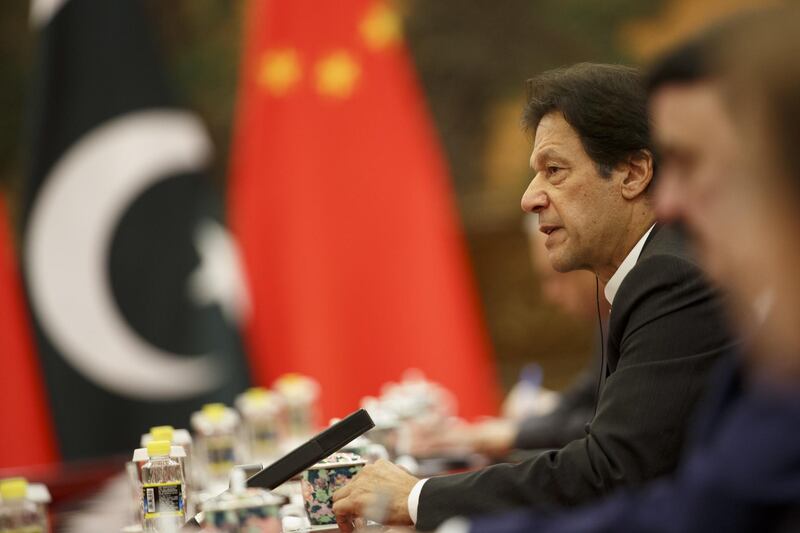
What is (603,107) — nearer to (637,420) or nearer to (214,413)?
(637,420)

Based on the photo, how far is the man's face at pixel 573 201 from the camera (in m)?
2.43

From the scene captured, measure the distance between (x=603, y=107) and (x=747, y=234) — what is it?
4.14 ft

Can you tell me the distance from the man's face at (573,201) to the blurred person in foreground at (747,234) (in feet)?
3.70

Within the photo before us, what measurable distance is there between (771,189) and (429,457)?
9.81 feet

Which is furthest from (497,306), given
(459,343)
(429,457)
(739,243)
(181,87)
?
(739,243)

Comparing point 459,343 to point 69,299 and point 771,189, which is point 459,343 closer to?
point 69,299

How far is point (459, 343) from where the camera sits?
668 centimetres

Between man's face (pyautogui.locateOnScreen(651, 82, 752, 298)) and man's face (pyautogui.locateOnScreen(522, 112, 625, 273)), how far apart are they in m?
1.09

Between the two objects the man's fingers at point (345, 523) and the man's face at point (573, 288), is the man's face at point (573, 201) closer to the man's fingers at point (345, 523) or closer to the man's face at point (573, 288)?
the man's fingers at point (345, 523)

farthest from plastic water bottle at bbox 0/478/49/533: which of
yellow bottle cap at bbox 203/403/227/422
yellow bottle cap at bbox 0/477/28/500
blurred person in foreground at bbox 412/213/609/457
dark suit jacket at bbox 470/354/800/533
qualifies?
blurred person in foreground at bbox 412/213/609/457

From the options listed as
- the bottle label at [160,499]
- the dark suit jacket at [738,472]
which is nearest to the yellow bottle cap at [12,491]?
the bottle label at [160,499]

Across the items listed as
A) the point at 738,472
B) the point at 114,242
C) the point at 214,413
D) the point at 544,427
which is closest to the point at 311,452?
the point at 738,472

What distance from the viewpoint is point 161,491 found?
2189 mm

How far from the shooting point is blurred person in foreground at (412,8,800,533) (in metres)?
1.11
